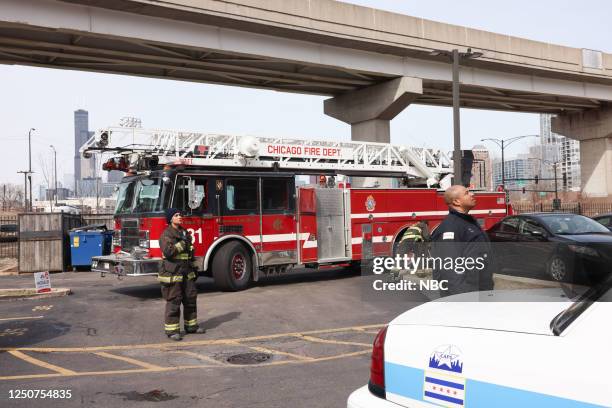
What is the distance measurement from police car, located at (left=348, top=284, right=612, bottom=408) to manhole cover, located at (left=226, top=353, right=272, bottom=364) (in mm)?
3984

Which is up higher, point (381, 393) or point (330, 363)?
point (381, 393)

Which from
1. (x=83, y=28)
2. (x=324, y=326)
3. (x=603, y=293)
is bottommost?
(x=324, y=326)

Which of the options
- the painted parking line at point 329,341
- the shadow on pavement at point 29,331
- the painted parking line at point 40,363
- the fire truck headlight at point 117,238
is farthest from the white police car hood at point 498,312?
the fire truck headlight at point 117,238

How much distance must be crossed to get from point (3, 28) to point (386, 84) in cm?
1727

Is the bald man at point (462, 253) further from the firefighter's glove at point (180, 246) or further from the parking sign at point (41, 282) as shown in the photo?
the parking sign at point (41, 282)

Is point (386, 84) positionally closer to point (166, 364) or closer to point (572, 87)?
point (572, 87)

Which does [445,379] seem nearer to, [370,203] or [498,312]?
[498,312]

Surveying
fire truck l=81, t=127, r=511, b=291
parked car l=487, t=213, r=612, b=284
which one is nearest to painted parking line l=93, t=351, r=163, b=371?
fire truck l=81, t=127, r=511, b=291

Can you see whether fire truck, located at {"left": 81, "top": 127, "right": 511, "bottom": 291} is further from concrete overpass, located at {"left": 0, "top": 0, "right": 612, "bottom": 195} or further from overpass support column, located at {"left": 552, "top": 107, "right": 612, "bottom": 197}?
overpass support column, located at {"left": 552, "top": 107, "right": 612, "bottom": 197}

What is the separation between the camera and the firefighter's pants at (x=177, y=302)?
8234mm

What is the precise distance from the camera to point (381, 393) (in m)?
3.07

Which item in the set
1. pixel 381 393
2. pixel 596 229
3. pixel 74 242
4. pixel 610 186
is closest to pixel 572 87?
pixel 610 186

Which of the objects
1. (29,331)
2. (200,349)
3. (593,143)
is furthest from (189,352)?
(593,143)

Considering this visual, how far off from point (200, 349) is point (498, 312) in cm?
547
